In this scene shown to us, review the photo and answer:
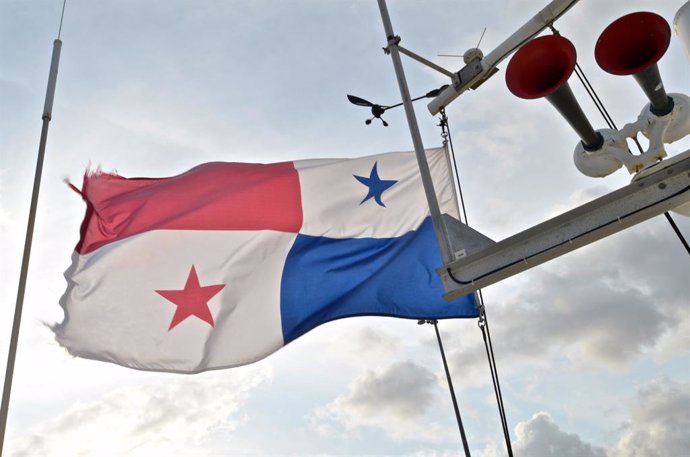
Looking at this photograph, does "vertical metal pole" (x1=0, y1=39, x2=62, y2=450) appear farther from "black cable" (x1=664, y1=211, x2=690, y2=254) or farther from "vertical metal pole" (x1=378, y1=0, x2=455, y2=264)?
"black cable" (x1=664, y1=211, x2=690, y2=254)

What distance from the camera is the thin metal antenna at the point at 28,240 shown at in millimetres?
7953

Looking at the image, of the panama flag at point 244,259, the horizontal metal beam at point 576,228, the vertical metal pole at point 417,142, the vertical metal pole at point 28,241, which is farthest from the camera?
the panama flag at point 244,259

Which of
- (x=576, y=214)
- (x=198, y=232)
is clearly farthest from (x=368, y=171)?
(x=576, y=214)

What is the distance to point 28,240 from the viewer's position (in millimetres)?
9000

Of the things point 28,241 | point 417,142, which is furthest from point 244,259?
point 417,142

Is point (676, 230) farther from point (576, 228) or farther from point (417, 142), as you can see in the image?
point (417, 142)

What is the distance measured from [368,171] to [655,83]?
7261mm

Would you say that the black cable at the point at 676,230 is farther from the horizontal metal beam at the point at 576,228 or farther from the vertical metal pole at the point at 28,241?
the vertical metal pole at the point at 28,241

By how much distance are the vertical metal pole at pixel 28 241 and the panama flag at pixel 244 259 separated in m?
0.91

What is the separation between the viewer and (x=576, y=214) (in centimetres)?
480

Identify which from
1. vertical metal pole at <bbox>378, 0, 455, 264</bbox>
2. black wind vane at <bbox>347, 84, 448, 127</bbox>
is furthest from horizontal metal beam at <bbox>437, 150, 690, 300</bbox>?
black wind vane at <bbox>347, 84, 448, 127</bbox>

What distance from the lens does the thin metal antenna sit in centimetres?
795

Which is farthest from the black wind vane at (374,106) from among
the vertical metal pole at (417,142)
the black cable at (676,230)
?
the black cable at (676,230)

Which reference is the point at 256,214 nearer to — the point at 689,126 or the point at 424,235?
the point at 424,235
